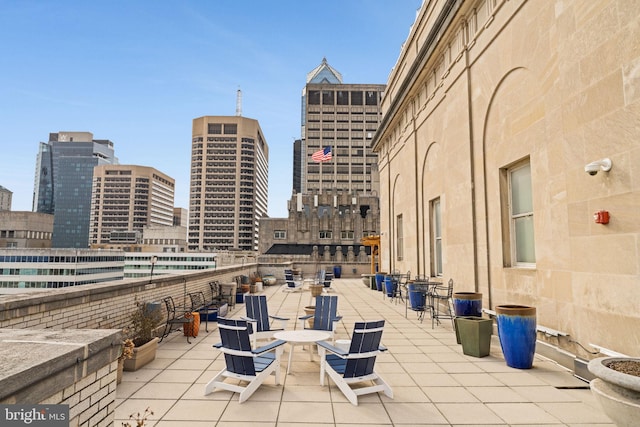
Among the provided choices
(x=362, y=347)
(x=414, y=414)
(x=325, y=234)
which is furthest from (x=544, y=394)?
(x=325, y=234)

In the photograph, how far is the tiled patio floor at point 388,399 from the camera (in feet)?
14.3

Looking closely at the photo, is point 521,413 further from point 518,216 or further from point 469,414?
point 518,216

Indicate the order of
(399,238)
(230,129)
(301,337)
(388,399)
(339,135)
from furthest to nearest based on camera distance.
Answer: (230,129)
(339,135)
(399,238)
(301,337)
(388,399)

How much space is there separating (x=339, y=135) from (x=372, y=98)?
1475 cm

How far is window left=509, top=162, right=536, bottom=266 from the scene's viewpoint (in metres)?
8.03

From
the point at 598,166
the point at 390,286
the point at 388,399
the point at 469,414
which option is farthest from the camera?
the point at 390,286

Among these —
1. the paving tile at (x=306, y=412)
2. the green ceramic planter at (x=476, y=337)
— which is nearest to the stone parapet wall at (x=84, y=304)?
the paving tile at (x=306, y=412)

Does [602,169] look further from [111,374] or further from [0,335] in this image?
[0,335]

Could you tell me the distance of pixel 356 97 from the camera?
10169 cm

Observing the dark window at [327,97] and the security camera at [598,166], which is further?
the dark window at [327,97]

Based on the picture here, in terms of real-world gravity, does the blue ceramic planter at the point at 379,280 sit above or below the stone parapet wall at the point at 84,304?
below

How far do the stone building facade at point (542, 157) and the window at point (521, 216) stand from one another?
0.11 ft

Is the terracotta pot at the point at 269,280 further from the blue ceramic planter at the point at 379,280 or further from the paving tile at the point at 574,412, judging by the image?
the paving tile at the point at 574,412

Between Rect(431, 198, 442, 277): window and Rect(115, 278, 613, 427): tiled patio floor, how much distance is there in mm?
6553
